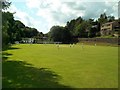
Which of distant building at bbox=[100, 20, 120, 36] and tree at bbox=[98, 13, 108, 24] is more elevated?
tree at bbox=[98, 13, 108, 24]

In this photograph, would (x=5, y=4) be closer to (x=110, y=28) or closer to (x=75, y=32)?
(x=110, y=28)

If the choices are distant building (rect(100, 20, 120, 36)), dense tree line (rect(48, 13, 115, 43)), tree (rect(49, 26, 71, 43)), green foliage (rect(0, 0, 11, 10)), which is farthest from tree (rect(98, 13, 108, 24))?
green foliage (rect(0, 0, 11, 10))

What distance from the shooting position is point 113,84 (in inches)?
551

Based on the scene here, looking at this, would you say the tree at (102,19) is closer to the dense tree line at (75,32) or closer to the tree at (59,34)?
the dense tree line at (75,32)

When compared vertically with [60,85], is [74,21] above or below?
above

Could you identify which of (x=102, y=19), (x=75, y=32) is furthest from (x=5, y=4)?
(x=102, y=19)


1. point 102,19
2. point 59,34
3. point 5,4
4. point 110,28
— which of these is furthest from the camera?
point 102,19

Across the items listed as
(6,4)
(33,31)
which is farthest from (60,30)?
(6,4)

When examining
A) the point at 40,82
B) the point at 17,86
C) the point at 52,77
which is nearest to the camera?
the point at 17,86

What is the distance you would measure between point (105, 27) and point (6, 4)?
392 feet

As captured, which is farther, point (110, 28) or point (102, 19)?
point (102, 19)

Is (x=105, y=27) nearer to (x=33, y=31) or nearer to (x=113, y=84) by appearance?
(x=33, y=31)

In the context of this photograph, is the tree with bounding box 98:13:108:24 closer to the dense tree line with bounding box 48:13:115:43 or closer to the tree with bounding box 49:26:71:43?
the dense tree line with bounding box 48:13:115:43

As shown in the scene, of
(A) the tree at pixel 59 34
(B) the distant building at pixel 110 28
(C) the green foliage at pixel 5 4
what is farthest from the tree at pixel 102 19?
(C) the green foliage at pixel 5 4
